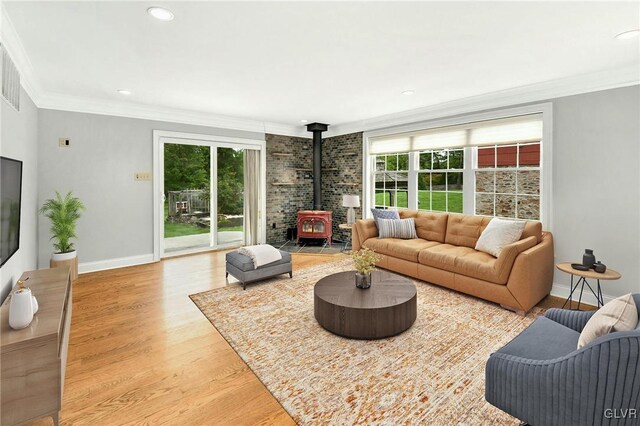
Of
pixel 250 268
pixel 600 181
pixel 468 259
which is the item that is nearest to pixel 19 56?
pixel 250 268

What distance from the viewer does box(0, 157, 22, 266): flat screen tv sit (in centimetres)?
236

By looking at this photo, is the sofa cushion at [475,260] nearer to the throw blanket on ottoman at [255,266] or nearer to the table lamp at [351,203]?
the throw blanket on ottoman at [255,266]

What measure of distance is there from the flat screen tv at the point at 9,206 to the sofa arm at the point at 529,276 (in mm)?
4589

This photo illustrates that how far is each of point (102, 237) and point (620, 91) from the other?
7238mm

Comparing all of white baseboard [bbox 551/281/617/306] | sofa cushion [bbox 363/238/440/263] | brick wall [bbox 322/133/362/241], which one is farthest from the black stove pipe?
white baseboard [bbox 551/281/617/306]

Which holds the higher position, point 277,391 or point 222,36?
point 222,36

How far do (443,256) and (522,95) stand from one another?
243 cm

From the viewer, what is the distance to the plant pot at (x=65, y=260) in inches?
166

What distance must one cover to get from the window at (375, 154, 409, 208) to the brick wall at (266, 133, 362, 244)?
1.34 feet

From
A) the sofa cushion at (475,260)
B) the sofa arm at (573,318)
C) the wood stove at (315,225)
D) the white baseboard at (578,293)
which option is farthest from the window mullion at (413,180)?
the sofa arm at (573,318)

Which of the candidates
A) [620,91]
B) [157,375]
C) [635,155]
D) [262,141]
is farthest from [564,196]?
[262,141]

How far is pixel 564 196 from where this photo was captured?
→ 3865 millimetres

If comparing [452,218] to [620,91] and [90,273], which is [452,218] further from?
[90,273]

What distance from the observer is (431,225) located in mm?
5020
